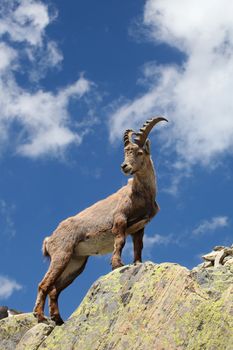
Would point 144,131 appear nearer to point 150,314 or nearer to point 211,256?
point 150,314

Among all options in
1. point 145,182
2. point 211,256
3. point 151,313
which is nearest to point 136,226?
point 145,182

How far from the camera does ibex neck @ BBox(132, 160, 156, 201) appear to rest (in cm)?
1995

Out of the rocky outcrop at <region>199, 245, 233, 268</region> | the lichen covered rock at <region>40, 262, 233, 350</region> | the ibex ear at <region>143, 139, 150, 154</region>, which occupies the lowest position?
the lichen covered rock at <region>40, 262, 233, 350</region>

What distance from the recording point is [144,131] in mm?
20422

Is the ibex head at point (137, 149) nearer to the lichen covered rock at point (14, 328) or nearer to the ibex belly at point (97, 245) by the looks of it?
the ibex belly at point (97, 245)

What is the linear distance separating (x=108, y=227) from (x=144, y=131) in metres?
2.99

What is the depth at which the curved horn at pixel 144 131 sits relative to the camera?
20.3 m

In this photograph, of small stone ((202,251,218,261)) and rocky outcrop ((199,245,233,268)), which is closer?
rocky outcrop ((199,245,233,268))

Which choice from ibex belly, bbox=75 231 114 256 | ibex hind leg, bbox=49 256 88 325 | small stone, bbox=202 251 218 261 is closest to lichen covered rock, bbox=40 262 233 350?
ibex belly, bbox=75 231 114 256

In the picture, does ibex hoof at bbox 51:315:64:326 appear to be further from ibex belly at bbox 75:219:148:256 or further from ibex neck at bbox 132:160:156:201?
ibex neck at bbox 132:160:156:201

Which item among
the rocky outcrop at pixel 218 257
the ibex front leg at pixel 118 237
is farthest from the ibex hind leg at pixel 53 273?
the rocky outcrop at pixel 218 257

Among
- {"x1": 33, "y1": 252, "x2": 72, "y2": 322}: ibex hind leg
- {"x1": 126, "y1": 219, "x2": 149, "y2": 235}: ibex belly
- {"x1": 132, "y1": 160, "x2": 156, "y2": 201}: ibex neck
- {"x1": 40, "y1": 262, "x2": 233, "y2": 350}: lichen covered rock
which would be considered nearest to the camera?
{"x1": 40, "y1": 262, "x2": 233, "y2": 350}: lichen covered rock

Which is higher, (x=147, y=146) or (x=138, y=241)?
(x=147, y=146)

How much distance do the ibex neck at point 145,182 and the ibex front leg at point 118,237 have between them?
3.22 ft
